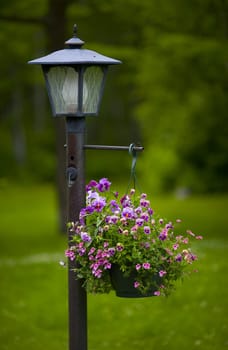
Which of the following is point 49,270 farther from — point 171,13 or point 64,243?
point 171,13

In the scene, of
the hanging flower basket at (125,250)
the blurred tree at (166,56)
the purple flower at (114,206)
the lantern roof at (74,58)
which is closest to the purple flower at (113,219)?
the hanging flower basket at (125,250)

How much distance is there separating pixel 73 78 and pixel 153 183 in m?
21.1

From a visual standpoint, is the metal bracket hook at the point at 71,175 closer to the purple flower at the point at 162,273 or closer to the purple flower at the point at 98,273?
the purple flower at the point at 98,273

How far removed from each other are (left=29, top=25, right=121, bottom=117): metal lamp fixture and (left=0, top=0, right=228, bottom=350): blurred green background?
3.26m

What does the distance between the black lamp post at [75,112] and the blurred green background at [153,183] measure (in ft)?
8.24

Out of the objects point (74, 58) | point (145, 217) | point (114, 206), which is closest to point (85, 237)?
point (114, 206)

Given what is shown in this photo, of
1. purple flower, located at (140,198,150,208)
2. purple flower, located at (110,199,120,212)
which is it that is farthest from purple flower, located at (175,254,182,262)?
purple flower, located at (110,199,120,212)

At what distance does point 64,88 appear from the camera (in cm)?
535

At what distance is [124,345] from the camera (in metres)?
7.99

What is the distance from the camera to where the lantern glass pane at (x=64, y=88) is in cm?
531

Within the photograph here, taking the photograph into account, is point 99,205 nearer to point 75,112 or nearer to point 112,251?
point 112,251

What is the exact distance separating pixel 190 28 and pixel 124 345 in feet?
24.0

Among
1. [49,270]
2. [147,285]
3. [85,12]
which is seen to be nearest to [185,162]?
[85,12]

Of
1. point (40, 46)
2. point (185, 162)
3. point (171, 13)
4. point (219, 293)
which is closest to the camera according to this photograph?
point (219, 293)
